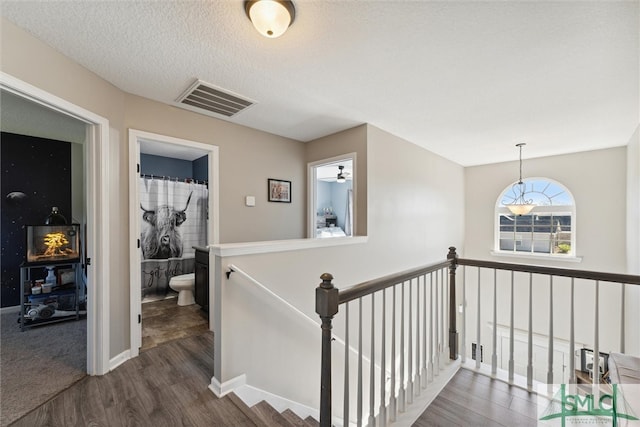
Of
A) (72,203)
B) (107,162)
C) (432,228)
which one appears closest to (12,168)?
(72,203)

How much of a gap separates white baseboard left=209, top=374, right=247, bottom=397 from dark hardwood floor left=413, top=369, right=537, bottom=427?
4.10 feet

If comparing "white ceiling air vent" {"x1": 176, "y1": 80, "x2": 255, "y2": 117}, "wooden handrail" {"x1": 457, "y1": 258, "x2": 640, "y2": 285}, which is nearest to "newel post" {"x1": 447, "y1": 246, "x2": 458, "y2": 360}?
"wooden handrail" {"x1": 457, "y1": 258, "x2": 640, "y2": 285}

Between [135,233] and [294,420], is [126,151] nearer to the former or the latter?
[135,233]

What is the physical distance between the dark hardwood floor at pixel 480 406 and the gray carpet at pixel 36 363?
2589 millimetres

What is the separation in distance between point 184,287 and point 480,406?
369 centimetres

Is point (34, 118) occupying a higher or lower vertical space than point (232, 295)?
higher

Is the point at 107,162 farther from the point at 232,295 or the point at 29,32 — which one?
the point at 232,295

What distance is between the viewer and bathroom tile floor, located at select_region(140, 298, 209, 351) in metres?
2.74

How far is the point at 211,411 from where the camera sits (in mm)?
1729

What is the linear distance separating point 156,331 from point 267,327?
1.62 metres

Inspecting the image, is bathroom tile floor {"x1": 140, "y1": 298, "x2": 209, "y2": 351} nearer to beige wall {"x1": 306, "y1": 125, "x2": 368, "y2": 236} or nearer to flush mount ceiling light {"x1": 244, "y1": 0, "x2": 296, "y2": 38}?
beige wall {"x1": 306, "y1": 125, "x2": 368, "y2": 236}

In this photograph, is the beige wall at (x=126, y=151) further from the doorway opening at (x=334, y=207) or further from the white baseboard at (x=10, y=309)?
the doorway opening at (x=334, y=207)

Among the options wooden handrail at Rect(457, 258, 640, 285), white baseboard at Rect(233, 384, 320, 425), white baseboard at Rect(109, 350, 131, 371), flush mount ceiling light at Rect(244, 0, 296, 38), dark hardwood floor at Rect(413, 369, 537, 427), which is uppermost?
flush mount ceiling light at Rect(244, 0, 296, 38)

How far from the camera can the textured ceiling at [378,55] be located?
4.78 feet
